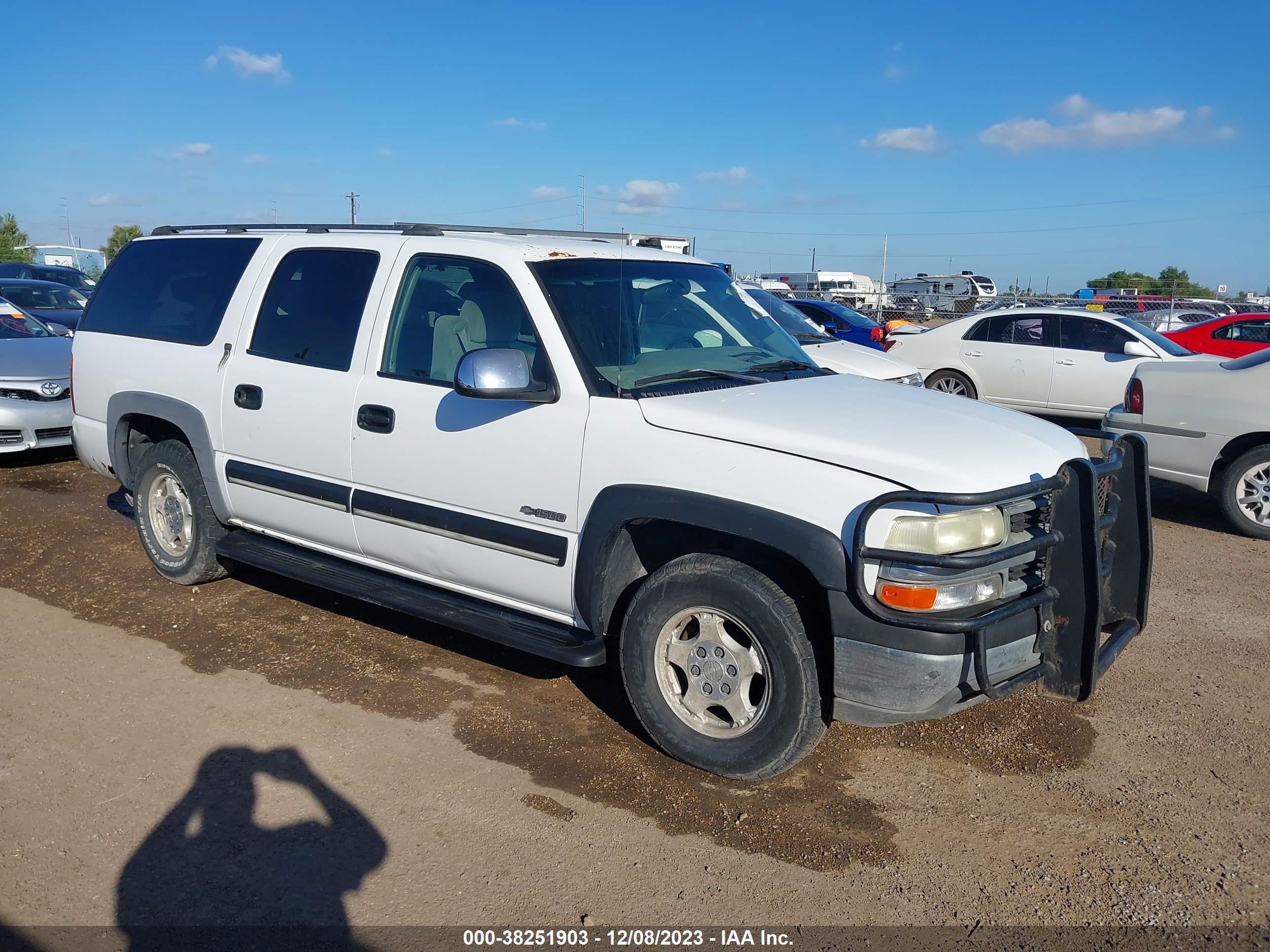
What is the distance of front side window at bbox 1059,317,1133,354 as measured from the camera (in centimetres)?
1241

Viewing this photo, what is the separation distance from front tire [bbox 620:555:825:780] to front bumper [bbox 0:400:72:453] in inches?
284

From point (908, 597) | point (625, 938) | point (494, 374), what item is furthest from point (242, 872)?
point (908, 597)

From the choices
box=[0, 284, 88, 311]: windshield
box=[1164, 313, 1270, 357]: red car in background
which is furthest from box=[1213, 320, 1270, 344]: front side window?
box=[0, 284, 88, 311]: windshield

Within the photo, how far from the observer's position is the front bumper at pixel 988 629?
11.1 ft

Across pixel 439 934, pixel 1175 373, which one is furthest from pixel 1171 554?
pixel 439 934

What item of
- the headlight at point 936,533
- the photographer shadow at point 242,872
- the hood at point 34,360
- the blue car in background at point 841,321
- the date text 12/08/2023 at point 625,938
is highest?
the blue car in background at point 841,321

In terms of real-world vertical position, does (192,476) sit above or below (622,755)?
above

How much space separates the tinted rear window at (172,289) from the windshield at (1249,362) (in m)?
6.94

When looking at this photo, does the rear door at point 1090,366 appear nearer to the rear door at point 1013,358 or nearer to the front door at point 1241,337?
the rear door at point 1013,358

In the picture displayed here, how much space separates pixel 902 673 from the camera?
3.44 metres

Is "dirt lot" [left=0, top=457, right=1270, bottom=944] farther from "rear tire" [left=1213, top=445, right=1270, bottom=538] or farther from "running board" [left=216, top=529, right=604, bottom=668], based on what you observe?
"rear tire" [left=1213, top=445, right=1270, bottom=538]

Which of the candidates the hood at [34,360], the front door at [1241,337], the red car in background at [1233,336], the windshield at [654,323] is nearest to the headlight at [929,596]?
the windshield at [654,323]

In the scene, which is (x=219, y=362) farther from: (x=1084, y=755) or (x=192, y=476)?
(x=1084, y=755)

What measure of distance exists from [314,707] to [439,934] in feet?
5.78
